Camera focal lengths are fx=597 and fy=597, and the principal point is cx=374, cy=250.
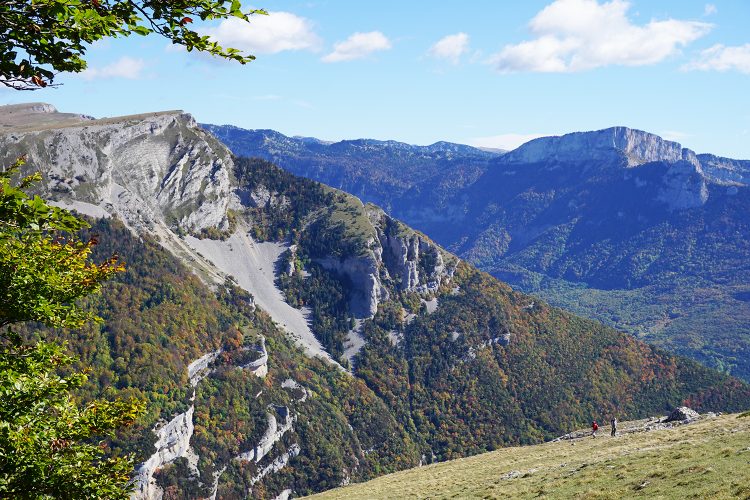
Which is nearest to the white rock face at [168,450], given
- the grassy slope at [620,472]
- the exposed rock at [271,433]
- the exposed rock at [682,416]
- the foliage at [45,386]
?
the exposed rock at [271,433]

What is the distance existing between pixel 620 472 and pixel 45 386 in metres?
31.5

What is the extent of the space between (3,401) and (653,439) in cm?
5001

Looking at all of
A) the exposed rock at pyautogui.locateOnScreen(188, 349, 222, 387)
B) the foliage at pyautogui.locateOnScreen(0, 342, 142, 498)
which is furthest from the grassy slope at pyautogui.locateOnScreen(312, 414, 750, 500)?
the exposed rock at pyautogui.locateOnScreen(188, 349, 222, 387)

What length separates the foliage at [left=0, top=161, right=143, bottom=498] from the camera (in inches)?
526

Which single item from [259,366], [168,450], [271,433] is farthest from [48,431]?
[259,366]

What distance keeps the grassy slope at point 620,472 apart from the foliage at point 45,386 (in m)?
23.6

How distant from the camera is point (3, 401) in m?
13.8

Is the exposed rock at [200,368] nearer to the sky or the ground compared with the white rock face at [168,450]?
nearer to the sky

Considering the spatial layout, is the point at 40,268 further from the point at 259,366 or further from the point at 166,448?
the point at 259,366

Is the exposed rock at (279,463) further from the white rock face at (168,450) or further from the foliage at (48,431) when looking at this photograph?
the foliage at (48,431)

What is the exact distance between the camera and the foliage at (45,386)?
43.9 feet

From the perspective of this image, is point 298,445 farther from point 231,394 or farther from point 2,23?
point 2,23

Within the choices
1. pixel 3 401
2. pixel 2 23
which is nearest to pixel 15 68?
pixel 2 23

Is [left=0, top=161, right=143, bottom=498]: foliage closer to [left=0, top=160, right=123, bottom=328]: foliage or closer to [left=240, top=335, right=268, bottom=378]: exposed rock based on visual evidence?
[left=0, top=160, right=123, bottom=328]: foliage
